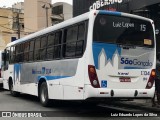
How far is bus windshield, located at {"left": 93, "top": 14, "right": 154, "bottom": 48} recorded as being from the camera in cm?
1070

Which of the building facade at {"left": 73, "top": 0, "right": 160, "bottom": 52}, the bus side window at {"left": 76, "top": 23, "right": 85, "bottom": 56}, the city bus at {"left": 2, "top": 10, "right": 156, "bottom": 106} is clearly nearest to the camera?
the city bus at {"left": 2, "top": 10, "right": 156, "bottom": 106}

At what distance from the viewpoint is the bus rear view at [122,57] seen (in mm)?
10516

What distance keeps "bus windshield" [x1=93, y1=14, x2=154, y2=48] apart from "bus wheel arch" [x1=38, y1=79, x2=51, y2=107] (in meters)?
3.85

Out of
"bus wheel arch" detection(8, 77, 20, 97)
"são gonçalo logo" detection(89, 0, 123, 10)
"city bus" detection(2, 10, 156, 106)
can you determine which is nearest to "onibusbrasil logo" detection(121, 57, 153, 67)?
"city bus" detection(2, 10, 156, 106)

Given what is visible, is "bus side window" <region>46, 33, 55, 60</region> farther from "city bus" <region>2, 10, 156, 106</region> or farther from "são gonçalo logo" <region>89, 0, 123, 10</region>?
"são gonçalo logo" <region>89, 0, 123, 10</region>

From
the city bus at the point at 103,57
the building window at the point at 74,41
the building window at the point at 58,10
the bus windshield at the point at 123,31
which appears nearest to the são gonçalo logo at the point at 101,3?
the city bus at the point at 103,57

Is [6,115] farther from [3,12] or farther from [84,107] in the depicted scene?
[3,12]

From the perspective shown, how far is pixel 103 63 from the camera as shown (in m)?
10.6

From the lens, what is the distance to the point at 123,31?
11055 millimetres

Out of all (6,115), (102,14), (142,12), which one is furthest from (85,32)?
(142,12)

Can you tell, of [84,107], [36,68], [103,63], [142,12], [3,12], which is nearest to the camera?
[103,63]

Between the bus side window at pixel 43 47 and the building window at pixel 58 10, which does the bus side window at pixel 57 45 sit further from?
the building window at pixel 58 10

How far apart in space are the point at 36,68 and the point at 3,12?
42.8m

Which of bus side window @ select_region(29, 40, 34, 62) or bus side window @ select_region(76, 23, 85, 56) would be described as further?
bus side window @ select_region(29, 40, 34, 62)
